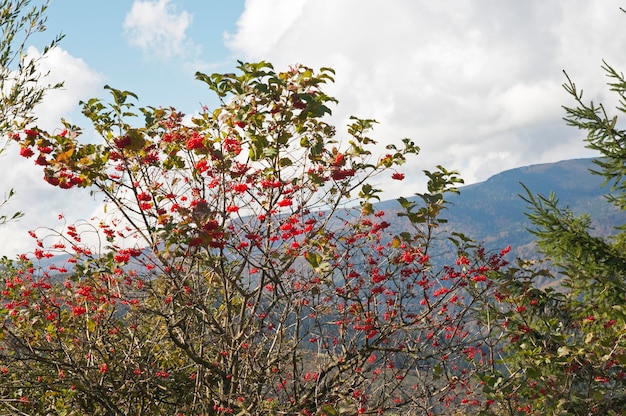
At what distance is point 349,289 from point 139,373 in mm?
3095

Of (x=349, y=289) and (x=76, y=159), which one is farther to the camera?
(x=349, y=289)

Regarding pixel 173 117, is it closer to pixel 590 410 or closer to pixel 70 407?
pixel 70 407

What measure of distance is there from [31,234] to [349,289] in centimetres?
508

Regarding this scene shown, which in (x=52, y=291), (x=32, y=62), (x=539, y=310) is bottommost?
(x=539, y=310)

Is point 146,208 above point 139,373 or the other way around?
above

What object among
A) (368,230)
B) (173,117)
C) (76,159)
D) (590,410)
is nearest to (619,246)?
(590,410)

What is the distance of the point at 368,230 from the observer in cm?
753

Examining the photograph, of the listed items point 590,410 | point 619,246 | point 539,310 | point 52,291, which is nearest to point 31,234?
point 52,291

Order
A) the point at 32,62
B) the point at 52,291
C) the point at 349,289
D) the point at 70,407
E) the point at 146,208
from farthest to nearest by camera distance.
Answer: the point at 52,291, the point at 32,62, the point at 70,407, the point at 349,289, the point at 146,208

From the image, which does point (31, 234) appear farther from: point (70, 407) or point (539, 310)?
point (539, 310)

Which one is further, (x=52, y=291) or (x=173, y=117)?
(x=52, y=291)

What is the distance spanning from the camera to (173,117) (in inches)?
253

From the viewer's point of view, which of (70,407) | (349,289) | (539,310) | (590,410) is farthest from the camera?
(539,310)

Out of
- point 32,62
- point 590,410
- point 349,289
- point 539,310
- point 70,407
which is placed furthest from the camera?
point 539,310
